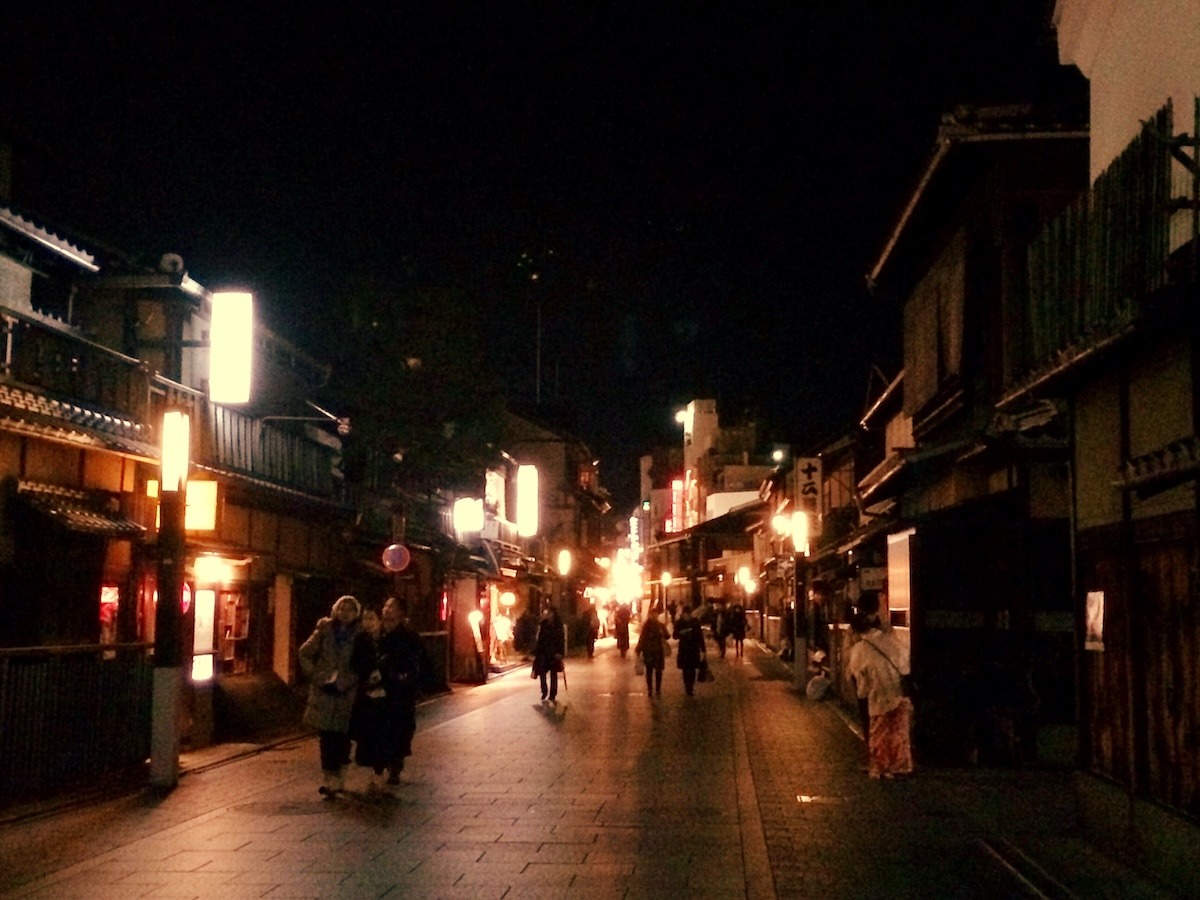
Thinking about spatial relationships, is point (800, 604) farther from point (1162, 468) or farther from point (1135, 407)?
point (1162, 468)

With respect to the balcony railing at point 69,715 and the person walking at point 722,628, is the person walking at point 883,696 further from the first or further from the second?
the person walking at point 722,628

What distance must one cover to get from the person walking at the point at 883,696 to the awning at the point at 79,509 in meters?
8.89

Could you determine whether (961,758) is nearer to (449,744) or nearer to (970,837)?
(970,837)

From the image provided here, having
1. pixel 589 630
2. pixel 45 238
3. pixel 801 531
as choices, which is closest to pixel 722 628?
pixel 589 630

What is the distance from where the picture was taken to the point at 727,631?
44.4 m

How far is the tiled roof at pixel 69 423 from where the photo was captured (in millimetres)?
13041

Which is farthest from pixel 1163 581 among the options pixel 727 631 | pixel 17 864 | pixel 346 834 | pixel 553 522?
pixel 553 522

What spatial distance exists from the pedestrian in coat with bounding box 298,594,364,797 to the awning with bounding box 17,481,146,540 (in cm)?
323

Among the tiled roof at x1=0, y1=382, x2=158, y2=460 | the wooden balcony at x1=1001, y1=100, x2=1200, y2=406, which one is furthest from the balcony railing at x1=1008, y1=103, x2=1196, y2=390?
the tiled roof at x1=0, y1=382, x2=158, y2=460

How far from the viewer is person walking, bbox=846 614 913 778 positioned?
14.6 m

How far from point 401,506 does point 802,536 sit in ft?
31.2

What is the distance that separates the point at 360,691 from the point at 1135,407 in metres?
8.36

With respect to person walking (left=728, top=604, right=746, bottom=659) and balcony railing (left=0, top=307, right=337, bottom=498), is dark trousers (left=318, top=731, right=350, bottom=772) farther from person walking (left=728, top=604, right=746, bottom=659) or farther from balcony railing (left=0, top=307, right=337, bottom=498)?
person walking (left=728, top=604, right=746, bottom=659)

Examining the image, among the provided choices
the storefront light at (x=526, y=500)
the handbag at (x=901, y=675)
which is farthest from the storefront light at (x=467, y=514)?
the handbag at (x=901, y=675)
